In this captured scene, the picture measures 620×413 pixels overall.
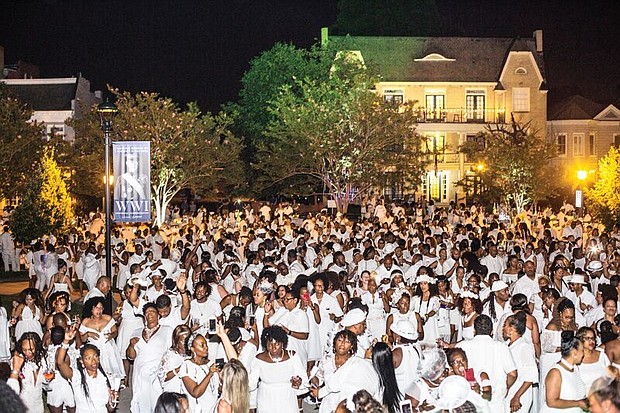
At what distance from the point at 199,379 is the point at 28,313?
497cm

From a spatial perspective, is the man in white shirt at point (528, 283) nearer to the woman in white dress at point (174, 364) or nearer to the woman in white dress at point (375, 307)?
the woman in white dress at point (375, 307)

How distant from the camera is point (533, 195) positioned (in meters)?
45.1

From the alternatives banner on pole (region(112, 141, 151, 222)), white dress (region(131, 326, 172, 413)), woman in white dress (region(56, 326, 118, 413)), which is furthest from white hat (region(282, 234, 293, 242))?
woman in white dress (region(56, 326, 118, 413))

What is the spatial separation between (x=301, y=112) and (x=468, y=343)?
33964 mm

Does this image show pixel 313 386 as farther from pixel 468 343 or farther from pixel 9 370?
pixel 9 370

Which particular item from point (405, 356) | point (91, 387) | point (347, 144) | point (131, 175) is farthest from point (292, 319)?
point (347, 144)

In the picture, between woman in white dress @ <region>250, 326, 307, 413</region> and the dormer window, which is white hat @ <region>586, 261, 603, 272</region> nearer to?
woman in white dress @ <region>250, 326, 307, 413</region>

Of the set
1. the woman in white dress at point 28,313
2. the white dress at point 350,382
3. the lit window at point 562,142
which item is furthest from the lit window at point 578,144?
the white dress at point 350,382

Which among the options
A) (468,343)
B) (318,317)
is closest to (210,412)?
(468,343)

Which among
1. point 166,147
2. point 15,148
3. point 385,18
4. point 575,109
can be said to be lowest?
point 15,148

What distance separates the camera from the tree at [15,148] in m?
34.2

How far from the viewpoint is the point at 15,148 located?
34812 millimetres

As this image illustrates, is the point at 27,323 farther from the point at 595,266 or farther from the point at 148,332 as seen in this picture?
the point at 595,266

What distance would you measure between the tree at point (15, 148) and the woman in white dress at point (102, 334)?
23.6 m
